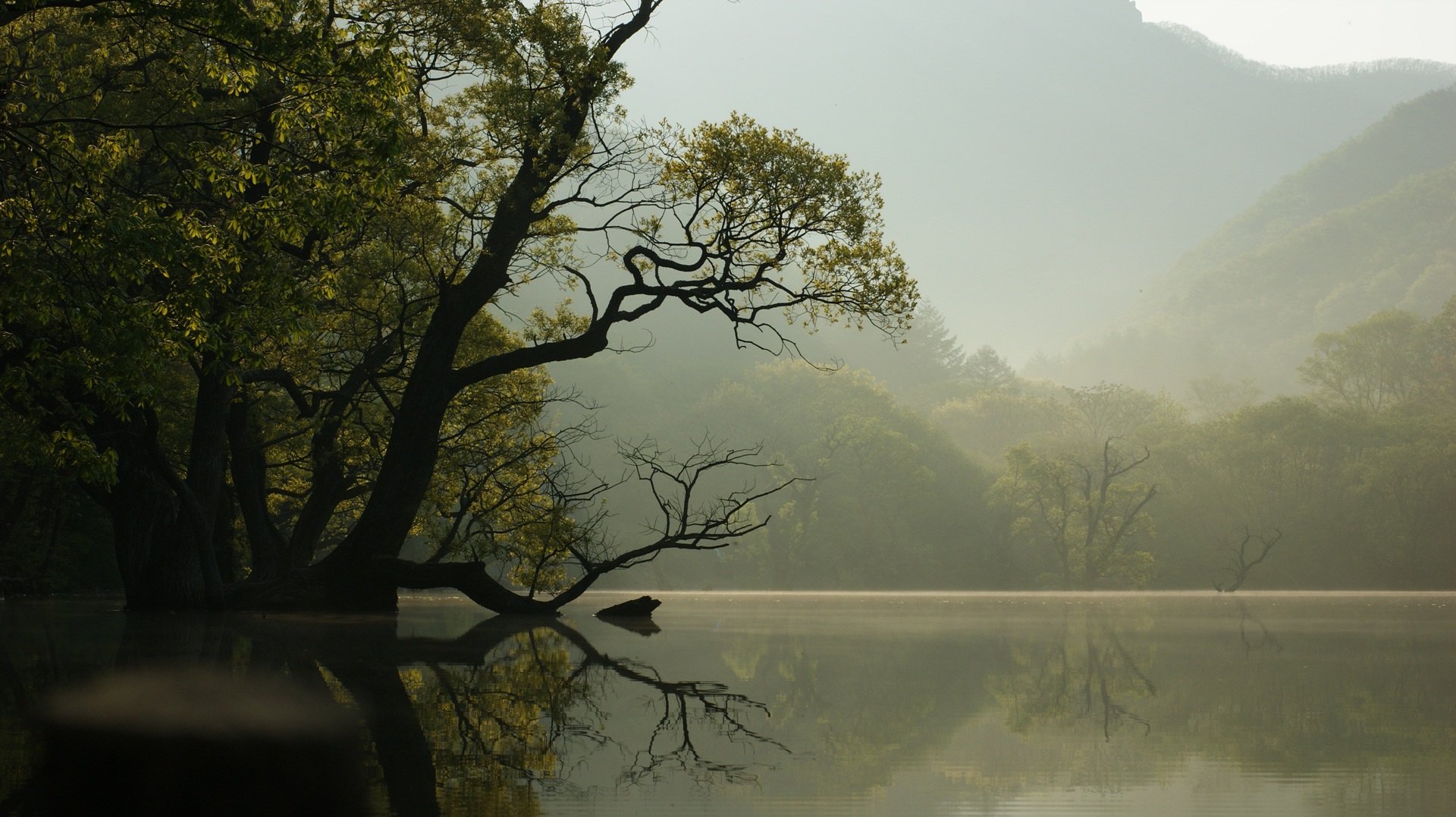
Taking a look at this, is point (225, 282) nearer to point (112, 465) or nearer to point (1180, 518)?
point (112, 465)

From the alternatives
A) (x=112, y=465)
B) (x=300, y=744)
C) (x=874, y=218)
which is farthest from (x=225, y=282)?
(x=874, y=218)

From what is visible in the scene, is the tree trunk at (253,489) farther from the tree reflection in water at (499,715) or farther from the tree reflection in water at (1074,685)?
the tree reflection in water at (1074,685)

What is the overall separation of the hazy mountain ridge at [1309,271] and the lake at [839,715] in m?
125

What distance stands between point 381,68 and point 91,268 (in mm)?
3266

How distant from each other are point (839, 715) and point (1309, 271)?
6293 inches

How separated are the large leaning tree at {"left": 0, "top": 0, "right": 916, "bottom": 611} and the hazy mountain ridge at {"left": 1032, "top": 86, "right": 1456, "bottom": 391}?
120 m

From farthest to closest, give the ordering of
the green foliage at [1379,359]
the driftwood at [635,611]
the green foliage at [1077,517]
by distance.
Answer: the green foliage at [1379,359] → the green foliage at [1077,517] → the driftwood at [635,611]

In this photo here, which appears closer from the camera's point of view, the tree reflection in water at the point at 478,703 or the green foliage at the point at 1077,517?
the tree reflection in water at the point at 478,703

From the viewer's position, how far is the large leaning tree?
10.1 m

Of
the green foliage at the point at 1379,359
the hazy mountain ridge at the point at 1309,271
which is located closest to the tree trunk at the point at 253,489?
the green foliage at the point at 1379,359

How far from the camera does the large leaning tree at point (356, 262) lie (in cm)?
1013

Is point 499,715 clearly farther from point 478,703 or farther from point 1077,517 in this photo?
point 1077,517

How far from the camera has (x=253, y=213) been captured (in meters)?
10.4

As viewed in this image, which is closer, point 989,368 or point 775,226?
point 775,226
